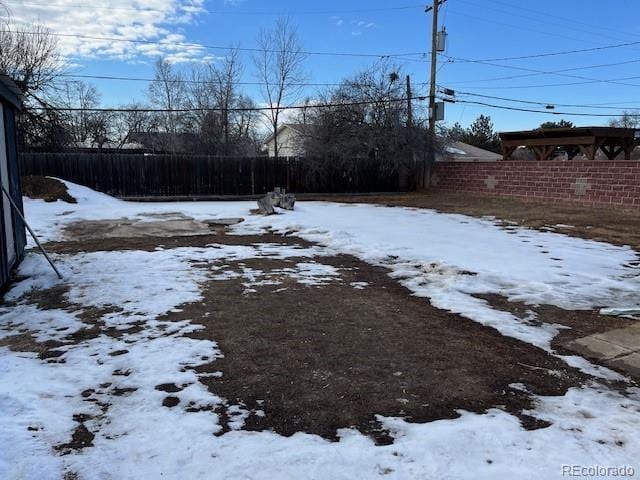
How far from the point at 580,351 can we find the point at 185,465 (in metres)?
3.15

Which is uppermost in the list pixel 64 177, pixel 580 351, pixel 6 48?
pixel 6 48

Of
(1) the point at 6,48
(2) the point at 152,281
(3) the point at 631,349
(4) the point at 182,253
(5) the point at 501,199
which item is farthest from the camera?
(1) the point at 6,48

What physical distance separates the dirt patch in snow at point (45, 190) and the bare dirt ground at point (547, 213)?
920 centimetres

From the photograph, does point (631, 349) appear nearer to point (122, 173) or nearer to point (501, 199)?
point (501, 199)

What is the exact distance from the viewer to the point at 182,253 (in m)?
7.76

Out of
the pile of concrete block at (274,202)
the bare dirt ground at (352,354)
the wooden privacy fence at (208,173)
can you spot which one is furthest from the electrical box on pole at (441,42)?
the bare dirt ground at (352,354)

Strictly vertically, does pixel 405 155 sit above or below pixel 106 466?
above

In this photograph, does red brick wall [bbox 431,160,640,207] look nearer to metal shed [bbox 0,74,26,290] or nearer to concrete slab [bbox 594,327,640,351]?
concrete slab [bbox 594,327,640,351]

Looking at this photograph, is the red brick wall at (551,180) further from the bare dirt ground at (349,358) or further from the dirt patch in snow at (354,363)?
the dirt patch in snow at (354,363)

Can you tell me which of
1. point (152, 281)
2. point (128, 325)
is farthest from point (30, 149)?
point (128, 325)

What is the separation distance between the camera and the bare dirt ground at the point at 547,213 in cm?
1032

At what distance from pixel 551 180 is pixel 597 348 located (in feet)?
46.0

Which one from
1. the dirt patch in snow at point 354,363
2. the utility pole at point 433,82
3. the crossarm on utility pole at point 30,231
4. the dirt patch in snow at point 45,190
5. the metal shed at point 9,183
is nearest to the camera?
the dirt patch in snow at point 354,363

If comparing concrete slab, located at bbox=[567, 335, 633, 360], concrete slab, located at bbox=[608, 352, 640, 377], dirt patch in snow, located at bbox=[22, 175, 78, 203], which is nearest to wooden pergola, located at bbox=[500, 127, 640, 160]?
concrete slab, located at bbox=[567, 335, 633, 360]
